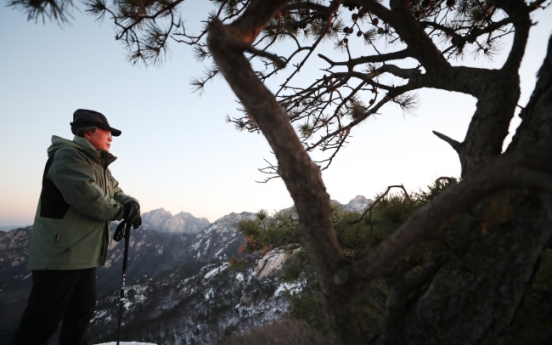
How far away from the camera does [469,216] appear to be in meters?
1.08

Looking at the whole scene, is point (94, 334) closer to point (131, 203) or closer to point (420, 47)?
point (131, 203)

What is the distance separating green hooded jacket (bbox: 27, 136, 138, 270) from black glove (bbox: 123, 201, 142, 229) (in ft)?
0.65

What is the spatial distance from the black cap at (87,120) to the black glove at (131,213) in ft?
2.36

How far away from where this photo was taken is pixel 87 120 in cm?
211

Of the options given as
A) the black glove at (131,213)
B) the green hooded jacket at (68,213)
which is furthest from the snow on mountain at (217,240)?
the green hooded jacket at (68,213)

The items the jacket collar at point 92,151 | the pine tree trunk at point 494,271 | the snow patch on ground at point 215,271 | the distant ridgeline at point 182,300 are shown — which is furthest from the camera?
the snow patch on ground at point 215,271

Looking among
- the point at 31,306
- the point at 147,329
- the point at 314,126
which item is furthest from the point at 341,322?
the point at 147,329

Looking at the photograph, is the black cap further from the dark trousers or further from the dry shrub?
the dry shrub

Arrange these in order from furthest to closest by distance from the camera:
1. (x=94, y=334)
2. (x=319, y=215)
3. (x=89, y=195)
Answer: (x=94, y=334), (x=89, y=195), (x=319, y=215)

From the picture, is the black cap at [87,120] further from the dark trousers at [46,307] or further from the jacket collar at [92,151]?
the dark trousers at [46,307]

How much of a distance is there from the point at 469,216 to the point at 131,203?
2.44 meters

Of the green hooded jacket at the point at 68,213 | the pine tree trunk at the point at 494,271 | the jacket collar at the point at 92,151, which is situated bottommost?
the pine tree trunk at the point at 494,271

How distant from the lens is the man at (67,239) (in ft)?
5.20

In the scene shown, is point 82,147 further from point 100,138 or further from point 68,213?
point 68,213
